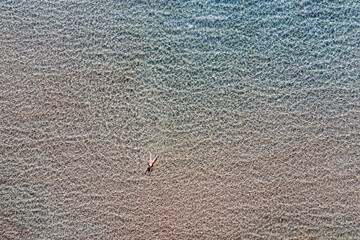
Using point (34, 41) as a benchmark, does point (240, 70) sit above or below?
above

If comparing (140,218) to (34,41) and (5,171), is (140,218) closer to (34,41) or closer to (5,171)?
(5,171)

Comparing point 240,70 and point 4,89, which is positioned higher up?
point 240,70

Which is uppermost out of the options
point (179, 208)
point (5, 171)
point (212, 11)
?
point (212, 11)

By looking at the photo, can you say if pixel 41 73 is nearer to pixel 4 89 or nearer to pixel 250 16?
pixel 4 89

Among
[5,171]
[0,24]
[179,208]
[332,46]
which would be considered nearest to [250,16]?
[332,46]

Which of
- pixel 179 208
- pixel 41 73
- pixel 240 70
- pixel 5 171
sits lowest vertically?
pixel 5 171

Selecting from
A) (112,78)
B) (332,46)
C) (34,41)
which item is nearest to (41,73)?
(34,41)
